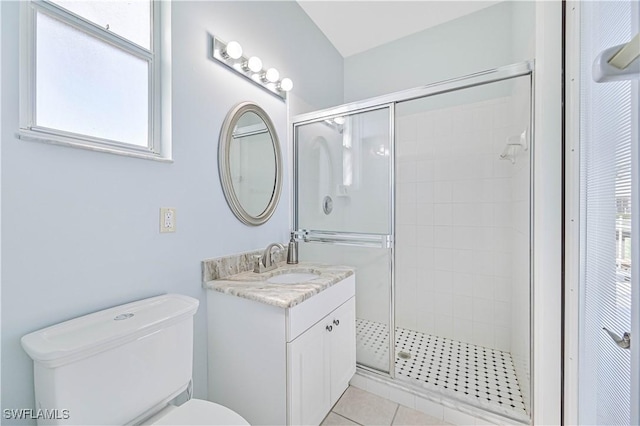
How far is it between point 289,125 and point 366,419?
196cm

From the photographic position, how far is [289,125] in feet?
6.51

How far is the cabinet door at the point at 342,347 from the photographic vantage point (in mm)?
1438

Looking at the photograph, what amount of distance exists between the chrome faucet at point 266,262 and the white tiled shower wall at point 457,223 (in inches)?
48.6

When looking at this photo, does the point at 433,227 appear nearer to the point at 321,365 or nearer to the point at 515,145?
the point at 515,145

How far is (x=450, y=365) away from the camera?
6.08ft

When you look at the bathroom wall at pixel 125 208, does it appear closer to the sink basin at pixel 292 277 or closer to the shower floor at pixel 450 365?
the sink basin at pixel 292 277

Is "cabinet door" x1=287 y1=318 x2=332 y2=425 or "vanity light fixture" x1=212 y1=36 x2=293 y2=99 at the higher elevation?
"vanity light fixture" x1=212 y1=36 x2=293 y2=99

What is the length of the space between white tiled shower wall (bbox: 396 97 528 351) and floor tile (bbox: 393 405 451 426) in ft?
3.02

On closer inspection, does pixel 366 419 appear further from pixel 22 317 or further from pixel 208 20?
pixel 208 20

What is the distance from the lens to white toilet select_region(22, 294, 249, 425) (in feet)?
2.44

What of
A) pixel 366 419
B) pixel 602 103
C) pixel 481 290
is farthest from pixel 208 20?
pixel 481 290

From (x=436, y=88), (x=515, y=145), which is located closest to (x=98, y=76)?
(x=436, y=88)

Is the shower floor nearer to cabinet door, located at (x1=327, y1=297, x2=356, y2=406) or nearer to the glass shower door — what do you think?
the glass shower door

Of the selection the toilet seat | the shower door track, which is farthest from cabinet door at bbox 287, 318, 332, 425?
the shower door track
